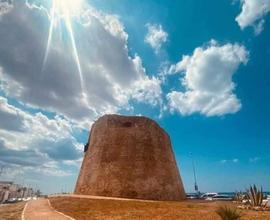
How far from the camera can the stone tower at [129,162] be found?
27.3 metres

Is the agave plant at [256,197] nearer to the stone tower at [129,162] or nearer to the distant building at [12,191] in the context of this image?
the stone tower at [129,162]

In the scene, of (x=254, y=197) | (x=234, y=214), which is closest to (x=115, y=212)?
(x=234, y=214)

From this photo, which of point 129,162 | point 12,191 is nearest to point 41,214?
point 129,162

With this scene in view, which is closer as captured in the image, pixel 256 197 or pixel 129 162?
pixel 256 197

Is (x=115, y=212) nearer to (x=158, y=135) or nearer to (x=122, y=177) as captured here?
(x=122, y=177)

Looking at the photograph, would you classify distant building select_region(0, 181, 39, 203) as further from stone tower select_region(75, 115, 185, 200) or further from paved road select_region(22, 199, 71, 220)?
paved road select_region(22, 199, 71, 220)

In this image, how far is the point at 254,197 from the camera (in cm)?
1930

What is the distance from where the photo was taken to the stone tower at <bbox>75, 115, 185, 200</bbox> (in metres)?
27.3

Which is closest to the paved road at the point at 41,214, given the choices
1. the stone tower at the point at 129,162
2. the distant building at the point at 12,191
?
the stone tower at the point at 129,162

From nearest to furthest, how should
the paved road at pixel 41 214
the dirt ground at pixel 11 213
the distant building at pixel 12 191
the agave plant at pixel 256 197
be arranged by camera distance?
the paved road at pixel 41 214
the dirt ground at pixel 11 213
the agave plant at pixel 256 197
the distant building at pixel 12 191

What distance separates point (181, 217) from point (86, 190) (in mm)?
18573

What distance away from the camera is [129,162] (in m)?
28.8

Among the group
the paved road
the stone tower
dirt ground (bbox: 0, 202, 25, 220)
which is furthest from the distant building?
the paved road

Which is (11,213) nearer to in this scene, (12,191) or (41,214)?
(41,214)
